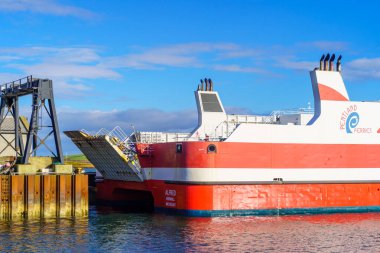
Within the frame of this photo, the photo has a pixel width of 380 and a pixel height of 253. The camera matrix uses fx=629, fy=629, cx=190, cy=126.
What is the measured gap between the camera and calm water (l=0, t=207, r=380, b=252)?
22859 millimetres

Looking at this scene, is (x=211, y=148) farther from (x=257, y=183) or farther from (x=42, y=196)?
(x=42, y=196)

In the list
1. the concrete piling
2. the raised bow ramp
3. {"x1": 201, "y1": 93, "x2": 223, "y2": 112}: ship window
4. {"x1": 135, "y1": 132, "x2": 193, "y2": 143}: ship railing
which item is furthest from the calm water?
{"x1": 201, "y1": 93, "x2": 223, "y2": 112}: ship window

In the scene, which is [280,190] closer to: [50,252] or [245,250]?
[245,250]

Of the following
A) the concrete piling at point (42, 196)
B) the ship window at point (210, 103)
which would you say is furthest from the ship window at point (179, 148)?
the ship window at point (210, 103)

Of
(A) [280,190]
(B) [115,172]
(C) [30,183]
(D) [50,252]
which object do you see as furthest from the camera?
(B) [115,172]

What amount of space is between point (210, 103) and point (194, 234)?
1297cm

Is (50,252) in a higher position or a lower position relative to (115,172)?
lower

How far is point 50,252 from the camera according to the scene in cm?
2173

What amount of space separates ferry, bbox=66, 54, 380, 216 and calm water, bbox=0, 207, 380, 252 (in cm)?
117

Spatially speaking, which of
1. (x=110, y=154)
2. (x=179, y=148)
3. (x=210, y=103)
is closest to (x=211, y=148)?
(x=179, y=148)

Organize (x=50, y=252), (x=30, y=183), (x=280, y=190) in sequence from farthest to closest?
(x=280, y=190) < (x=30, y=183) < (x=50, y=252)

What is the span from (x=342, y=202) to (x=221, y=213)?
686 centimetres

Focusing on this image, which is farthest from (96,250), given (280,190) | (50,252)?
(280,190)

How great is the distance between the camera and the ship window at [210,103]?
121 feet
